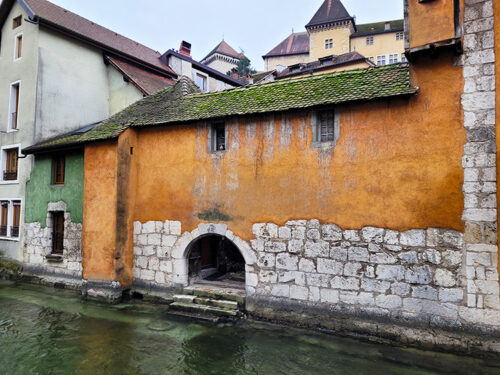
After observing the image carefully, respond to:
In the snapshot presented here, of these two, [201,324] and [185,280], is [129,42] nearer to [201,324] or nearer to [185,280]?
[185,280]

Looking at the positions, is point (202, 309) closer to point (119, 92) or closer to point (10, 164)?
point (10, 164)

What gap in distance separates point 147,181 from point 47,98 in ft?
22.3

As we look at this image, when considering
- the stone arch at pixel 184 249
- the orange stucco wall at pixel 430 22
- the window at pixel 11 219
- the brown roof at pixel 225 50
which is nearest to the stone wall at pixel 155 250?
the stone arch at pixel 184 249

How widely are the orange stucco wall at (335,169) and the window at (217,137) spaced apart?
181 millimetres

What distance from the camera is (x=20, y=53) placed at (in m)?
13.2

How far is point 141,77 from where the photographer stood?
48.0 feet

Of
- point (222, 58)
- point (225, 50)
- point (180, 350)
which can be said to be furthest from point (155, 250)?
point (225, 50)

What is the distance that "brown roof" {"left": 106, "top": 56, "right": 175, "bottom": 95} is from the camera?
13508mm

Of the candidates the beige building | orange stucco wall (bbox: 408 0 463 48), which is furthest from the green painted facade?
the beige building

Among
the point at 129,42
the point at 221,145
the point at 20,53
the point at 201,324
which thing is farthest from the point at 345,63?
the point at 201,324

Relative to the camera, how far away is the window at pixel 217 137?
27.0ft

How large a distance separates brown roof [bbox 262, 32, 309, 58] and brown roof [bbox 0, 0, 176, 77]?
92.5ft

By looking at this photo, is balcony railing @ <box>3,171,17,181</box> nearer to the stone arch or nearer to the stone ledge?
the stone arch

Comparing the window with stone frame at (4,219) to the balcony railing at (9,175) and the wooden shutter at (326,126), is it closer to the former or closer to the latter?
the balcony railing at (9,175)
